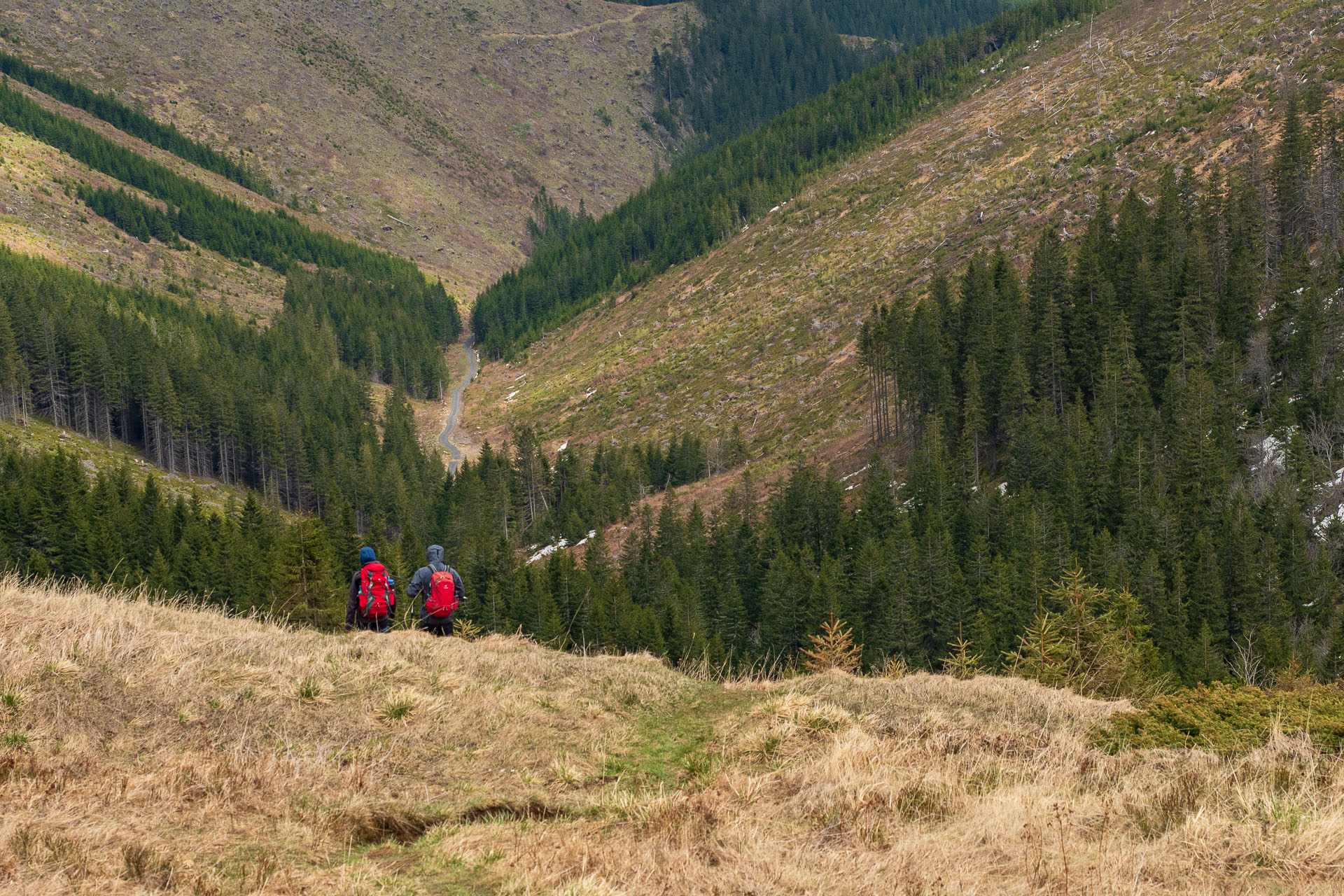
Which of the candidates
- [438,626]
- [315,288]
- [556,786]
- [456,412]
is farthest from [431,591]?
[315,288]

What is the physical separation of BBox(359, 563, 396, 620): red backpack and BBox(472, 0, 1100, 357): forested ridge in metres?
160

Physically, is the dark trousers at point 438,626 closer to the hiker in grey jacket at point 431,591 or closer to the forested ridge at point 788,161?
the hiker in grey jacket at point 431,591

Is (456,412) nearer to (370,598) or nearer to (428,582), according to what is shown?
(428,582)

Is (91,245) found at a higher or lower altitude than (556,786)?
higher

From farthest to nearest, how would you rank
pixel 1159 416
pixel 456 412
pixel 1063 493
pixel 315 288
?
pixel 315 288, pixel 456 412, pixel 1159 416, pixel 1063 493

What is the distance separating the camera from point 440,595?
56.0 ft

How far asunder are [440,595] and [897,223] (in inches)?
5168

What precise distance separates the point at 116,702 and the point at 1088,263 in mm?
86603

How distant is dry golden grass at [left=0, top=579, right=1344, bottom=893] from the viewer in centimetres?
733

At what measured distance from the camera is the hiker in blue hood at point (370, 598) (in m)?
16.7

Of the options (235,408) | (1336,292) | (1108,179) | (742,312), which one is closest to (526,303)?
(742,312)

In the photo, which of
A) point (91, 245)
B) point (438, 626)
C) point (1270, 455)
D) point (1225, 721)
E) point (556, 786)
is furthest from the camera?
point (91, 245)

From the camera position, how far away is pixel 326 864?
25.6 ft

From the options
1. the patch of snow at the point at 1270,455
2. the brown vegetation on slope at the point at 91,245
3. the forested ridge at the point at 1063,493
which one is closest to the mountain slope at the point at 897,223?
the forested ridge at the point at 1063,493
